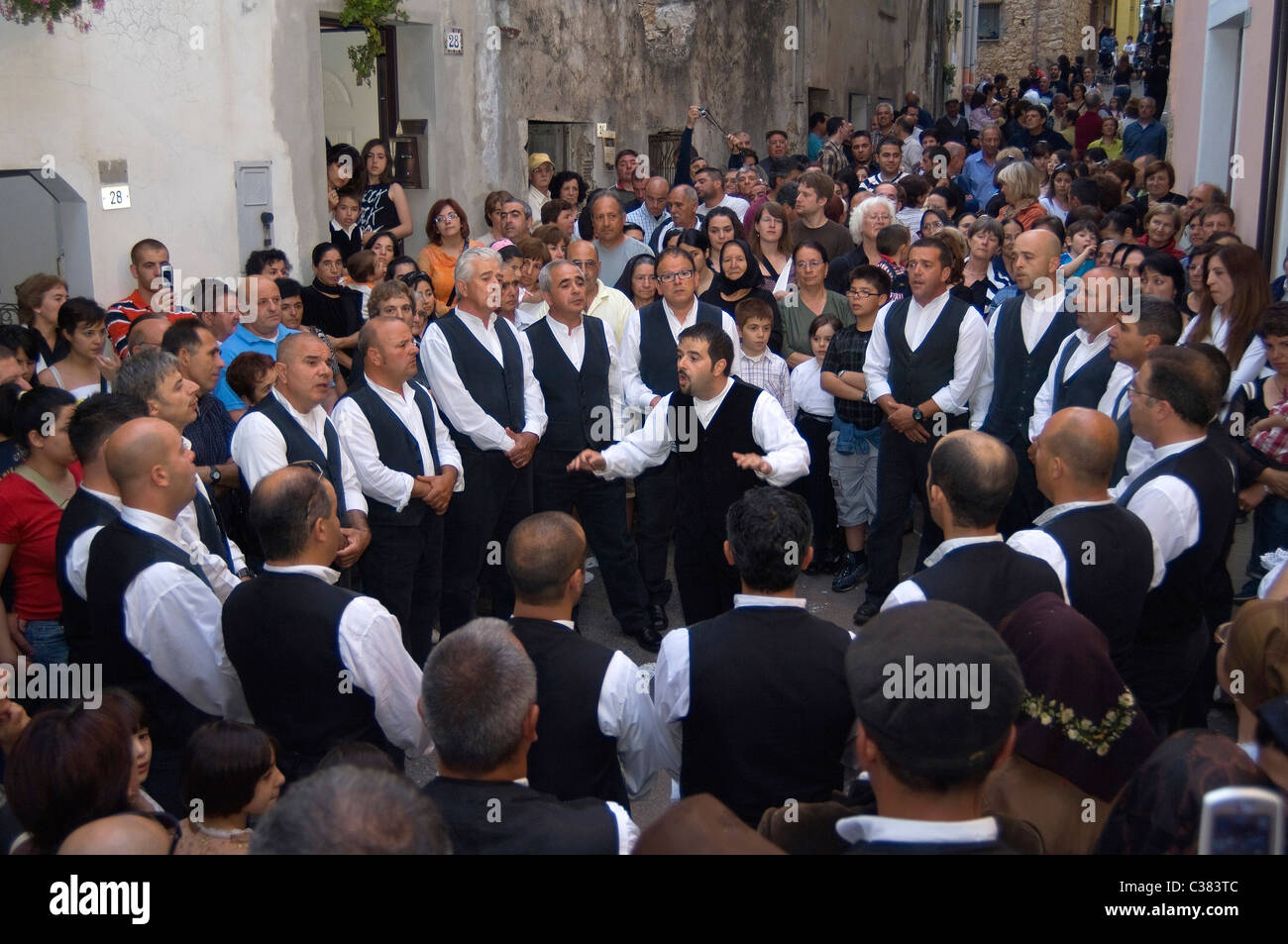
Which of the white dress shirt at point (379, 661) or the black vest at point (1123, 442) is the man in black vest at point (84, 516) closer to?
the white dress shirt at point (379, 661)

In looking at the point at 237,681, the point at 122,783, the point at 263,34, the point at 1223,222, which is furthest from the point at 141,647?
the point at 1223,222

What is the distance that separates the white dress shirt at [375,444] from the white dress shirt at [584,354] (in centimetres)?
119

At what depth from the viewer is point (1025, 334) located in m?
6.41

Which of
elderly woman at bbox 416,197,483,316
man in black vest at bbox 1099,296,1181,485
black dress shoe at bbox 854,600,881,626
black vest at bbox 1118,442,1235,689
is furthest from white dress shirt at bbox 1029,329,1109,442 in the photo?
elderly woman at bbox 416,197,483,316

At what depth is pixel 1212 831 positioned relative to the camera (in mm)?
1512

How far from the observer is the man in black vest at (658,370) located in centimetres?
650

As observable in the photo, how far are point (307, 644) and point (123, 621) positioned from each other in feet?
2.23

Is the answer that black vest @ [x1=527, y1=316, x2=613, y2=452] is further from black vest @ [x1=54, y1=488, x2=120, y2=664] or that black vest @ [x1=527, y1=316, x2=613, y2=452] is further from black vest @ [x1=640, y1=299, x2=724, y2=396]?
black vest @ [x1=54, y1=488, x2=120, y2=664]

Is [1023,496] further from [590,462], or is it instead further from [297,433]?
[297,433]

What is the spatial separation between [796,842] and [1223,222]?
697 cm

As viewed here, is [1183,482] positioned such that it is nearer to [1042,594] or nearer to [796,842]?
[1042,594]

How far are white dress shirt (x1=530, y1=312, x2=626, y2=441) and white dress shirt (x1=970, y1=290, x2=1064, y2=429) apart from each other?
196 centimetres

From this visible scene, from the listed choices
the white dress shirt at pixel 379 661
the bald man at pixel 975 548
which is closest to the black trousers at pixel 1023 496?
the bald man at pixel 975 548

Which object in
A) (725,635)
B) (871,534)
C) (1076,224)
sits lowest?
(871,534)
